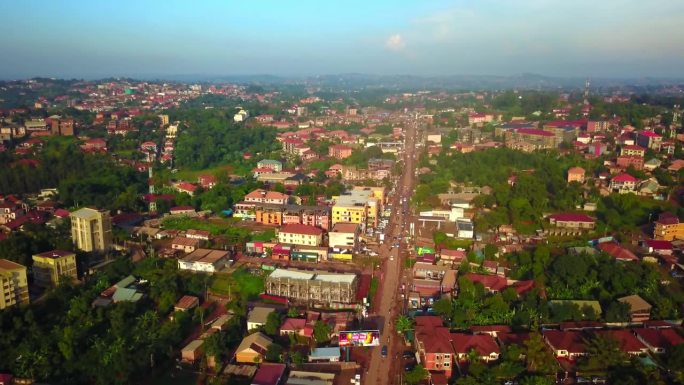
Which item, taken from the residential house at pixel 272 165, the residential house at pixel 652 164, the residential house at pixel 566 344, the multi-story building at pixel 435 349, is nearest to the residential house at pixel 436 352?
the multi-story building at pixel 435 349

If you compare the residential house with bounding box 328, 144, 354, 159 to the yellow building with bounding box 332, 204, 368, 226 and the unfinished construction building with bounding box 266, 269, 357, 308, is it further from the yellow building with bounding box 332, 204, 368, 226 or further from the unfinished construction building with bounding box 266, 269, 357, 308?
the unfinished construction building with bounding box 266, 269, 357, 308

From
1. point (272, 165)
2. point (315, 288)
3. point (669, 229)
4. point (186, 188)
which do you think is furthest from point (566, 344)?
point (272, 165)

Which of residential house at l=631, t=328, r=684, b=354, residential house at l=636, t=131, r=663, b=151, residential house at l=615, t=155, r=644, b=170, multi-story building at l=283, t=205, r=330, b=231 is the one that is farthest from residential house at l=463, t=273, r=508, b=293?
residential house at l=636, t=131, r=663, b=151

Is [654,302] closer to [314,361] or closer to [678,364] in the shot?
[678,364]

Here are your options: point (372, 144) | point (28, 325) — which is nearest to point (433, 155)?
point (372, 144)

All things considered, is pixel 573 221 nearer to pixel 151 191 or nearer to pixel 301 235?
pixel 301 235
